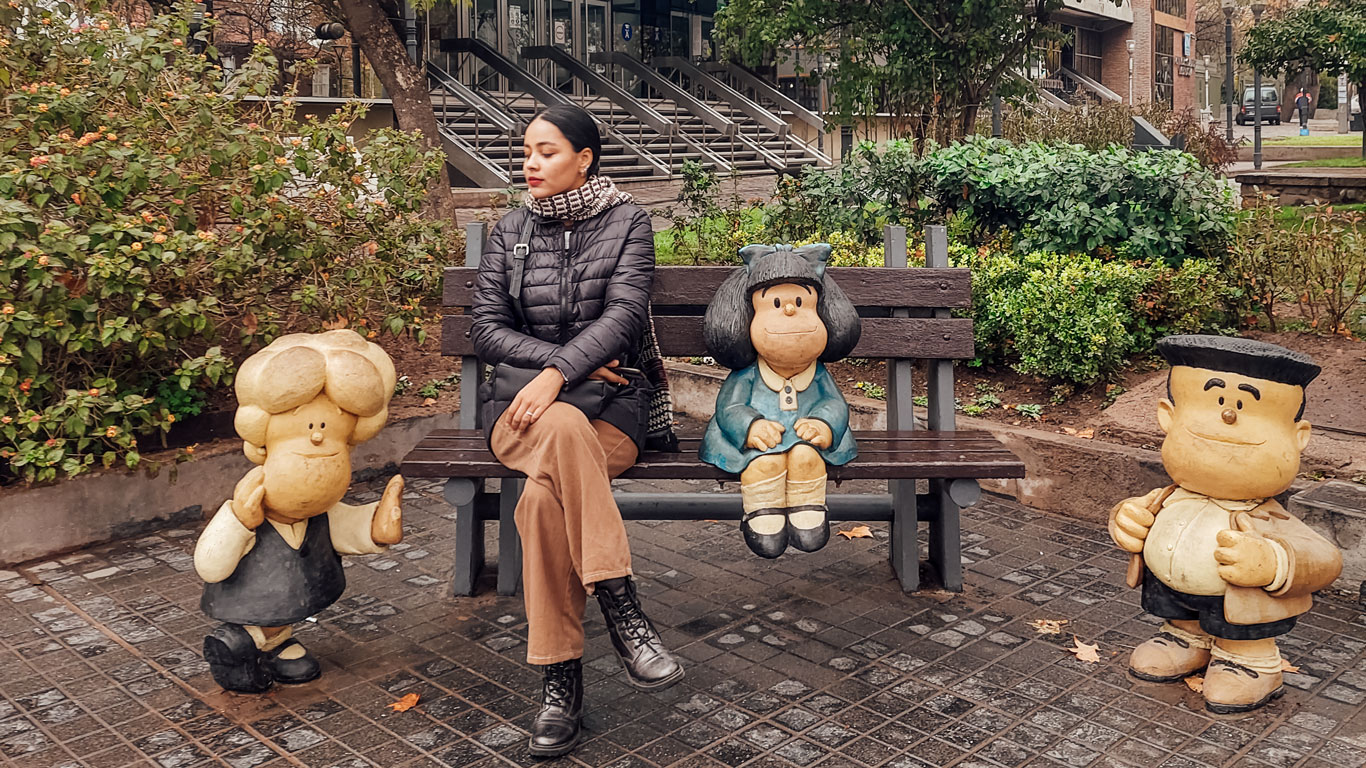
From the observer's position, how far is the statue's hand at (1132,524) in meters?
3.61

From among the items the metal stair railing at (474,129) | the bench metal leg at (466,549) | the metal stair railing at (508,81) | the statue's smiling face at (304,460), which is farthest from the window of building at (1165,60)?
the statue's smiling face at (304,460)

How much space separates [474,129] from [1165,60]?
127ft

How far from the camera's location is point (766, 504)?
3807mm

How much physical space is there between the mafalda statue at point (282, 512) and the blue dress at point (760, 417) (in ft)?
3.60


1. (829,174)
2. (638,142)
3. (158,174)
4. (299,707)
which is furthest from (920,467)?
(638,142)

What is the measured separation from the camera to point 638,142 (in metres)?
20.3

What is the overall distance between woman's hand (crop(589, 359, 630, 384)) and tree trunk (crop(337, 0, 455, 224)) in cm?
617

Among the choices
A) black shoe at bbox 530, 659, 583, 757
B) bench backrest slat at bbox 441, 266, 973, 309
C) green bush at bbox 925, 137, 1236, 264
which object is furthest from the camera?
green bush at bbox 925, 137, 1236, 264

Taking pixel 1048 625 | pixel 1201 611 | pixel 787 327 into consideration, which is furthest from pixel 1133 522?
pixel 787 327

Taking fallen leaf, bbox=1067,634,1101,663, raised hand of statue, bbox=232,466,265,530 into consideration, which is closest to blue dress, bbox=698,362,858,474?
fallen leaf, bbox=1067,634,1101,663

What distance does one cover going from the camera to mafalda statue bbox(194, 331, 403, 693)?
3627mm

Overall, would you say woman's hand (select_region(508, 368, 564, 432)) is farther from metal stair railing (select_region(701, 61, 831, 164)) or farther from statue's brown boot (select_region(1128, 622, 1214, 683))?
metal stair railing (select_region(701, 61, 831, 164))

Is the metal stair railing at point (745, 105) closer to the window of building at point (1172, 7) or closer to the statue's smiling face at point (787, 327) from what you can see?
the statue's smiling face at point (787, 327)

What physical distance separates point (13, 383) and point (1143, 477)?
4687 millimetres
